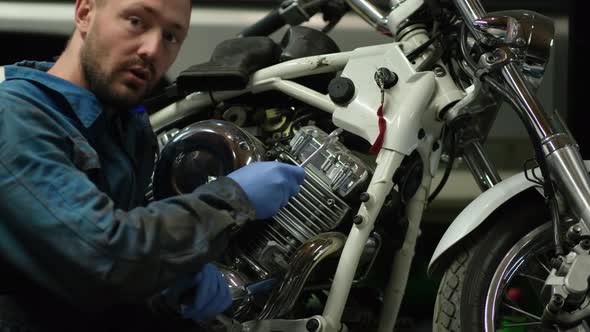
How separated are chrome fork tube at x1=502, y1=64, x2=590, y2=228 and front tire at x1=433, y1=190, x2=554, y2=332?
133mm

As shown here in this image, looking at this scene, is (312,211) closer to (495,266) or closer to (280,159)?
(280,159)

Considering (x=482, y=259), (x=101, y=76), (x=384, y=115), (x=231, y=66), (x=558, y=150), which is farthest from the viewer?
(x=231, y=66)

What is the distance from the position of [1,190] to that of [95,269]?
0.56 ft

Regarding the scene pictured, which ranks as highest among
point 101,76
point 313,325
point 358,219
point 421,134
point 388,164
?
point 421,134

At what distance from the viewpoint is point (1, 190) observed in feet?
3.73

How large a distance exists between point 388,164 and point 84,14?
2.16 ft

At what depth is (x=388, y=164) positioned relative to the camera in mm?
1661

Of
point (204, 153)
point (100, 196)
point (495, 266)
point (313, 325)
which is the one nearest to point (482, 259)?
point (495, 266)

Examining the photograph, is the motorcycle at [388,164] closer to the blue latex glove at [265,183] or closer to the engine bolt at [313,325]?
the engine bolt at [313,325]

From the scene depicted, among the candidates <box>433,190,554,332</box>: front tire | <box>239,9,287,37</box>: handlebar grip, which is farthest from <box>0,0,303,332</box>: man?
<box>239,9,287,37</box>: handlebar grip

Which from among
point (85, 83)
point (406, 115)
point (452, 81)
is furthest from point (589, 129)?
point (85, 83)

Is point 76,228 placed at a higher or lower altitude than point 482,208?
lower

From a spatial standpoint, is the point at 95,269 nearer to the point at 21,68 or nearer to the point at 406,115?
the point at 21,68

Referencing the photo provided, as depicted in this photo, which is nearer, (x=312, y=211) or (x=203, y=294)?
(x=203, y=294)
